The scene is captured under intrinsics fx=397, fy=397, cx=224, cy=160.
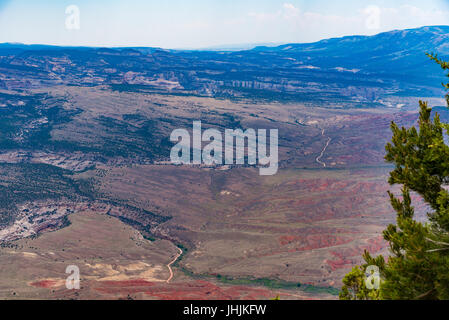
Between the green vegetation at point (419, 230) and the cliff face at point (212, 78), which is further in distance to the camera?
the cliff face at point (212, 78)

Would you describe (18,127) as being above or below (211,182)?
above

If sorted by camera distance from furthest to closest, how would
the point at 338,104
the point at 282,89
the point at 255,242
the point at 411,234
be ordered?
the point at 282,89 → the point at 338,104 → the point at 255,242 → the point at 411,234

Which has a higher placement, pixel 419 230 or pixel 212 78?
pixel 212 78

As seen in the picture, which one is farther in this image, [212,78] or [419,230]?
[212,78]

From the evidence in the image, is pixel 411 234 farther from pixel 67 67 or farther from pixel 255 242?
pixel 67 67

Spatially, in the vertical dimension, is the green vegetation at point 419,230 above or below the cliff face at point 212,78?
below

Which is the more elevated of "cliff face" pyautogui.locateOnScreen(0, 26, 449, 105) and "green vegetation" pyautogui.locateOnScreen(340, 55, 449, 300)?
"cliff face" pyautogui.locateOnScreen(0, 26, 449, 105)

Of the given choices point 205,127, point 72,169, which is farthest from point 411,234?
point 205,127

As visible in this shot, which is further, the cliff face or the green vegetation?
the cliff face
